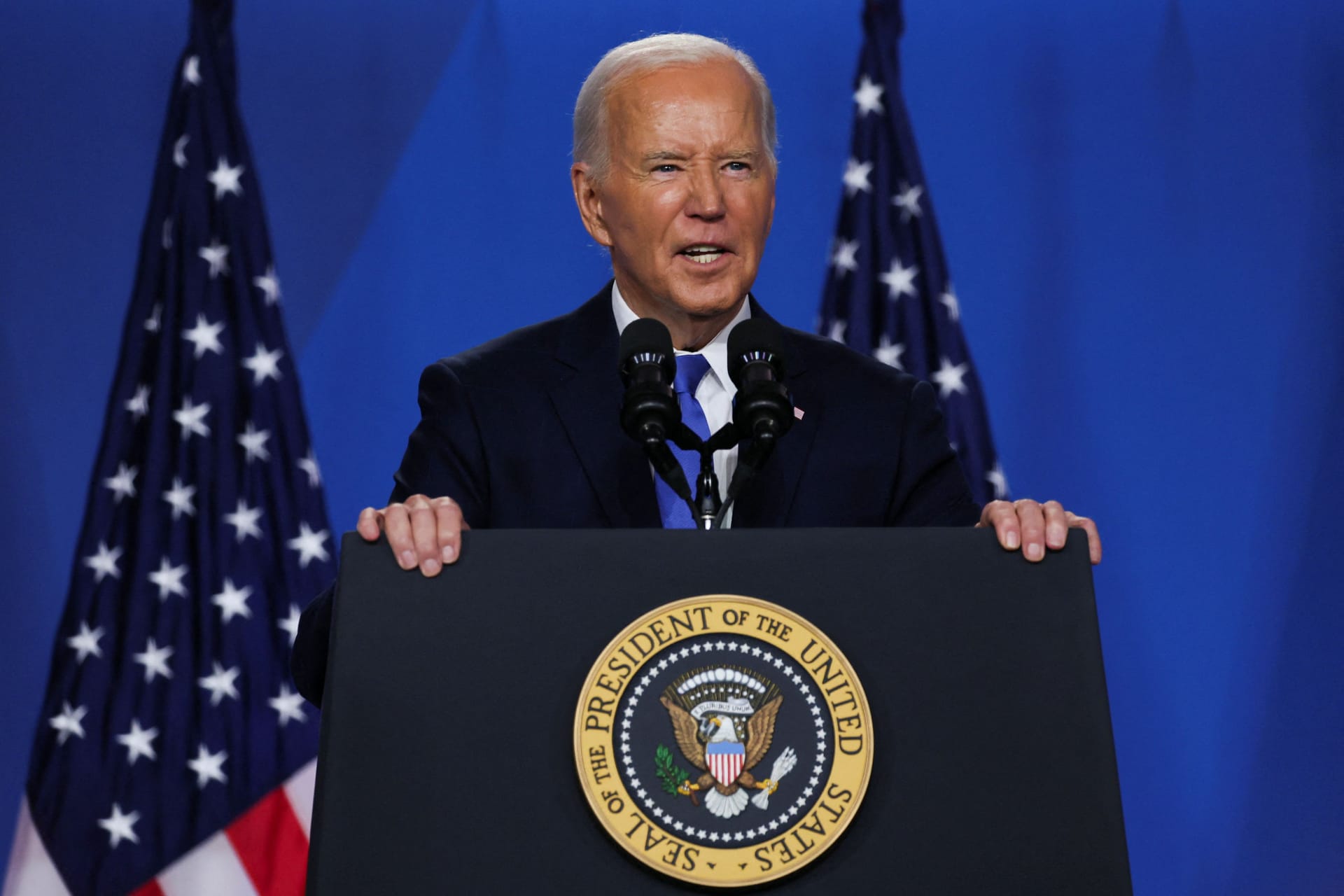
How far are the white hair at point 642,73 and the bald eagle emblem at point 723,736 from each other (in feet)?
3.31

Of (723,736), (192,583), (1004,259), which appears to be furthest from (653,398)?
(1004,259)

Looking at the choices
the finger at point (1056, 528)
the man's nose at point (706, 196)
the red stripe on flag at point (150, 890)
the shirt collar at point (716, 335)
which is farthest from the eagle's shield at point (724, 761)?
the red stripe on flag at point (150, 890)

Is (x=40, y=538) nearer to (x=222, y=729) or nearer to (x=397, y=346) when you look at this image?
(x=222, y=729)

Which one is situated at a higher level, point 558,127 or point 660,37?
point 558,127

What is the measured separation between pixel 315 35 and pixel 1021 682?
339 centimetres

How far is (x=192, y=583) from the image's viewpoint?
3920 millimetres

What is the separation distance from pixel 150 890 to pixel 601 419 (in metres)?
2.50

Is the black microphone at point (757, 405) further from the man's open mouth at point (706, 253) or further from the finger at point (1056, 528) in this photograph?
the man's open mouth at point (706, 253)

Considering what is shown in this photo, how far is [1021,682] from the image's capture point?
142cm

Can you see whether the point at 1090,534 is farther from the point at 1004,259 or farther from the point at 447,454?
the point at 1004,259

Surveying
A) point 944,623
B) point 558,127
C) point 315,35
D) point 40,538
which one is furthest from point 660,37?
point 40,538

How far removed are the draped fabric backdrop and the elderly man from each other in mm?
1959

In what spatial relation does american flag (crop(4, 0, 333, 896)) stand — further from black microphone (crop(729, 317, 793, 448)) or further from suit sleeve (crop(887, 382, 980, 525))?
black microphone (crop(729, 317, 793, 448))

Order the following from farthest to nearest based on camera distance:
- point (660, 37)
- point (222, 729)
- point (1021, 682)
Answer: point (222, 729)
point (660, 37)
point (1021, 682)
